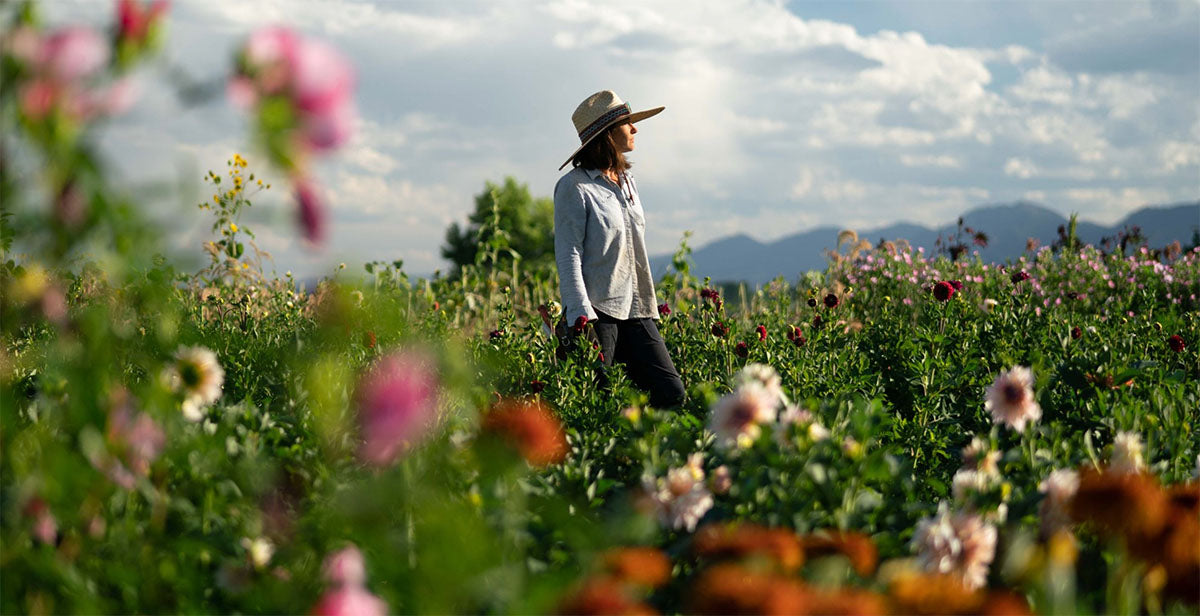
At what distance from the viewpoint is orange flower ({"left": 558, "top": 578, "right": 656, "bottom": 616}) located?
3.75ft

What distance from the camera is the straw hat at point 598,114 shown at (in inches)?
166

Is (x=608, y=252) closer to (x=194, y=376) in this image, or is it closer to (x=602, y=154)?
(x=602, y=154)

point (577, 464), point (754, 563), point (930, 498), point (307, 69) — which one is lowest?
point (930, 498)

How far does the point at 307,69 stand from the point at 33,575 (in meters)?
1.03

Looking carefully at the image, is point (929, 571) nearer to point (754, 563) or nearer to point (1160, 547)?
point (1160, 547)

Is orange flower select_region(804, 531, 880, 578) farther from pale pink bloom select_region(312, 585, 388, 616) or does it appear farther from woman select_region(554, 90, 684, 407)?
woman select_region(554, 90, 684, 407)

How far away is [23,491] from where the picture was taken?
1457mm

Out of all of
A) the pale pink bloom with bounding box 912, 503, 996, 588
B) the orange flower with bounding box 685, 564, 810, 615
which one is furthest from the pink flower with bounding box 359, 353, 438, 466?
the pale pink bloom with bounding box 912, 503, 996, 588

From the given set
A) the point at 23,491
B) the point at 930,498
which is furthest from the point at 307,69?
the point at 930,498

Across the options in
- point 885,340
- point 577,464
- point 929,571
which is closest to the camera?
point 929,571

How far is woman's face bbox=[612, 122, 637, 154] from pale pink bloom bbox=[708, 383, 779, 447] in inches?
101

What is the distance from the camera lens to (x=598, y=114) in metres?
4.25

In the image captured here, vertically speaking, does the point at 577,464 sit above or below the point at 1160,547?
below

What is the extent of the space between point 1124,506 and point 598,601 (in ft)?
2.84
